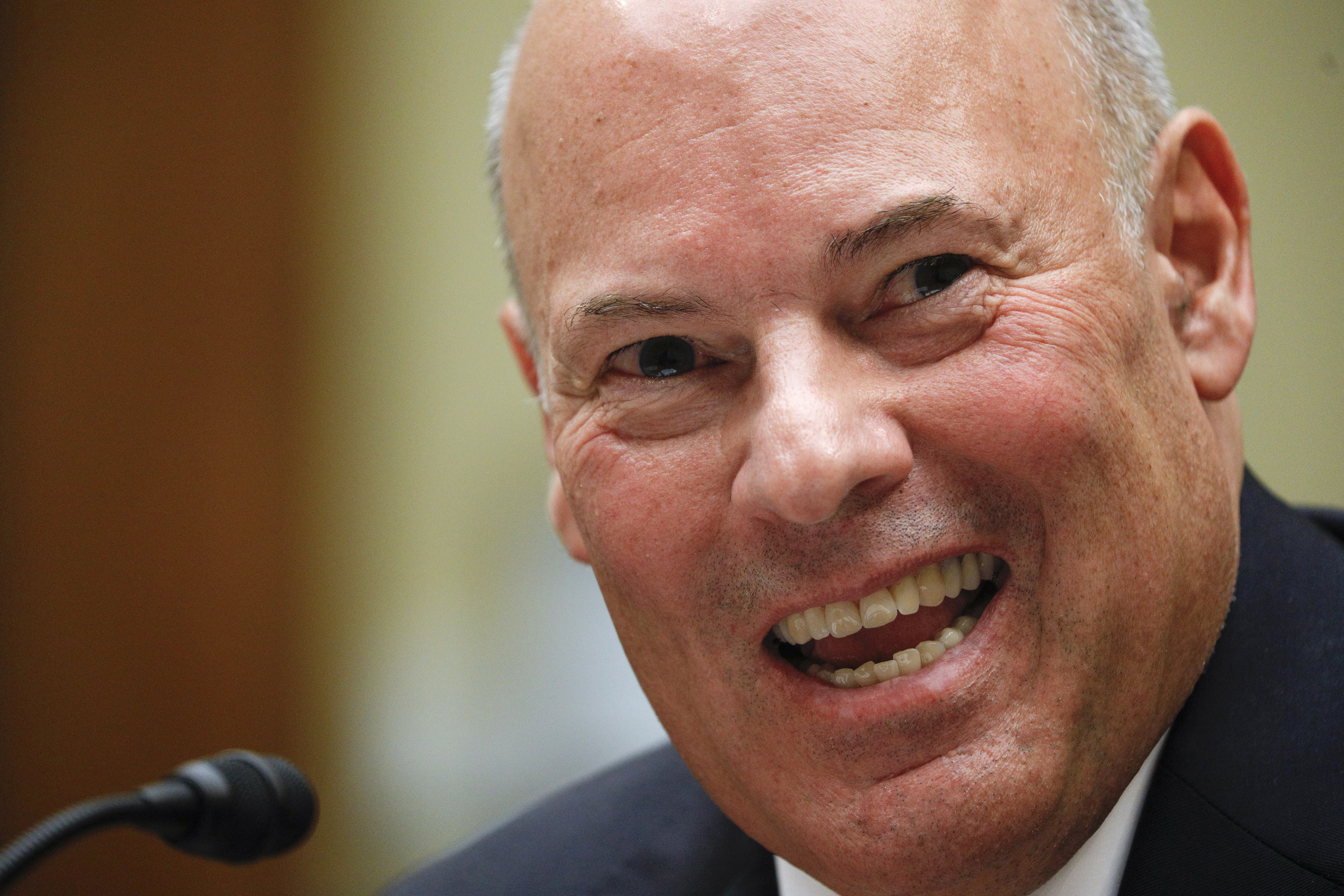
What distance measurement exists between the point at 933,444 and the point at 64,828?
0.97 meters

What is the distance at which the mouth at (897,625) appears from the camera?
1.17 meters

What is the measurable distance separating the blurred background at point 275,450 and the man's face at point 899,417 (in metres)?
2.35

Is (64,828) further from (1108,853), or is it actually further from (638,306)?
(1108,853)

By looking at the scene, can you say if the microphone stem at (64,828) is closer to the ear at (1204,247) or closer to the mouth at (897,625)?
the mouth at (897,625)

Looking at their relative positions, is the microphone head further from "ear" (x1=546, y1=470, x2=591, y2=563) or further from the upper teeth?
the upper teeth

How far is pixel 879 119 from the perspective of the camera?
1145 mm

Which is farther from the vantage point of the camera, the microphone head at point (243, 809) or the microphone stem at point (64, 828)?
the microphone head at point (243, 809)

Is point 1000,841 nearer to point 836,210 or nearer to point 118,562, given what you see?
point 836,210

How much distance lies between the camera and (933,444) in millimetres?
1130

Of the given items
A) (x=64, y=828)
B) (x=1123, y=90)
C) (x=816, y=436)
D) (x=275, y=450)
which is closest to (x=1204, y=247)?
(x=1123, y=90)

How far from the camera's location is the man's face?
1122 millimetres

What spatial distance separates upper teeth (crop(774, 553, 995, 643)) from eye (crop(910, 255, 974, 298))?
11.0 inches

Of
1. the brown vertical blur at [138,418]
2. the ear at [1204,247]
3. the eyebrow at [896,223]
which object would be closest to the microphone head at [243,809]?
the eyebrow at [896,223]

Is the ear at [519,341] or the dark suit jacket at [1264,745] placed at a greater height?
the ear at [519,341]
